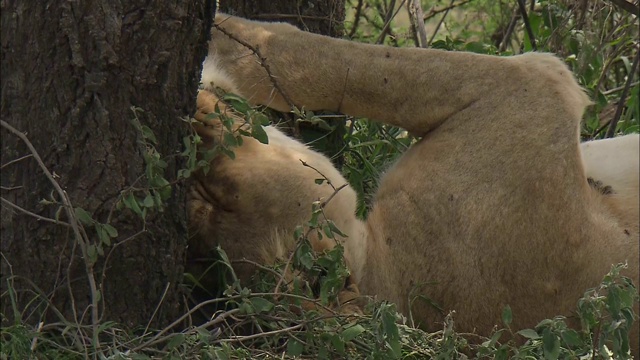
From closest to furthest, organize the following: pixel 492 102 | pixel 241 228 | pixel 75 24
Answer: pixel 75 24 < pixel 241 228 < pixel 492 102

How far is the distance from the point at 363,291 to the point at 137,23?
4.15ft

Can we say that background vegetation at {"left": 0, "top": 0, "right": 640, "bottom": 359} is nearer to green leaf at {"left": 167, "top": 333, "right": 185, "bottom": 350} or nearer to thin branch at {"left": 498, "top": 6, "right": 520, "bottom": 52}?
green leaf at {"left": 167, "top": 333, "right": 185, "bottom": 350}

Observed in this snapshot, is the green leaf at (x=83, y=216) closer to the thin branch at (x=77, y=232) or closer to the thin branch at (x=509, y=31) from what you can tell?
the thin branch at (x=77, y=232)

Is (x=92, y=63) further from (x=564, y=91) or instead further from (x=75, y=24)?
(x=564, y=91)

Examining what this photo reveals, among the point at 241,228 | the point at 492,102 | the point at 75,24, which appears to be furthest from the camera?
the point at 492,102

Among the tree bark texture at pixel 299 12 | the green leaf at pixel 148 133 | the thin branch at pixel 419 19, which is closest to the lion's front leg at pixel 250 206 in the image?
the green leaf at pixel 148 133

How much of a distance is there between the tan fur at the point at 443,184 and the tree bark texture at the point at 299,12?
1.05 feet

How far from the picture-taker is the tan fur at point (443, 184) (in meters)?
3.54

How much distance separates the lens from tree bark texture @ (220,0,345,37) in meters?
4.17

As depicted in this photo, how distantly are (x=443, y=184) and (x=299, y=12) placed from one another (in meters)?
1.12

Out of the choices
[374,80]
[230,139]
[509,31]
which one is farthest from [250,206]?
[509,31]

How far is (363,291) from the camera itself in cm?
361

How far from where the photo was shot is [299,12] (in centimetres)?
430

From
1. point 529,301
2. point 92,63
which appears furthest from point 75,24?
point 529,301
